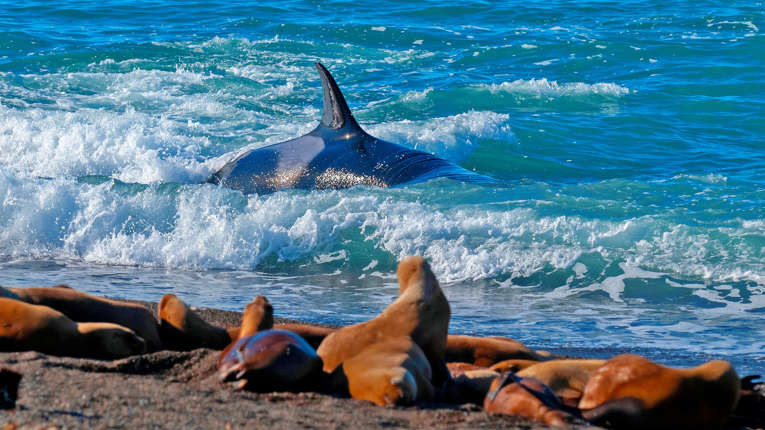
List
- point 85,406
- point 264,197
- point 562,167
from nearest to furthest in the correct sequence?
1. point 85,406
2. point 264,197
3. point 562,167

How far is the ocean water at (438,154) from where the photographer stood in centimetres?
739

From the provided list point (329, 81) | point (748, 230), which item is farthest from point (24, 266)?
point (748, 230)

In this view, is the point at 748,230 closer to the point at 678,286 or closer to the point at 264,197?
the point at 678,286

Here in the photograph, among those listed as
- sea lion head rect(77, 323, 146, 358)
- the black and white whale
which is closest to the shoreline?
sea lion head rect(77, 323, 146, 358)

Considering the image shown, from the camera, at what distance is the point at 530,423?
11.5 feet

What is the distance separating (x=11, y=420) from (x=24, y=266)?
5.18 m

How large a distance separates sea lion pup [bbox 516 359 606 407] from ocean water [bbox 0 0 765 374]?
1.76 m

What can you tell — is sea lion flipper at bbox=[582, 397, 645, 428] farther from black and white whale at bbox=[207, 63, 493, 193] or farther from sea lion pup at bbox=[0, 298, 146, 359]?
black and white whale at bbox=[207, 63, 493, 193]

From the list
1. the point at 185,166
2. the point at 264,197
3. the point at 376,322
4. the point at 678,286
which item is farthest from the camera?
the point at 185,166

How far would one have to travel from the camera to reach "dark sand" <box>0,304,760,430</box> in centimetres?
328

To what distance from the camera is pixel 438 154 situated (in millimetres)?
12688

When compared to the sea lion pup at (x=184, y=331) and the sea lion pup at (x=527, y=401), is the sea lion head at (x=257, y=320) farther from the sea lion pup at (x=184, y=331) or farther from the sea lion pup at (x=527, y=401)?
the sea lion pup at (x=527, y=401)

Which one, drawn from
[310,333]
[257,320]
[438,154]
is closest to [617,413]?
[310,333]

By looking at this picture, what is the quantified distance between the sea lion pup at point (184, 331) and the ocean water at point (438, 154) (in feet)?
6.18
